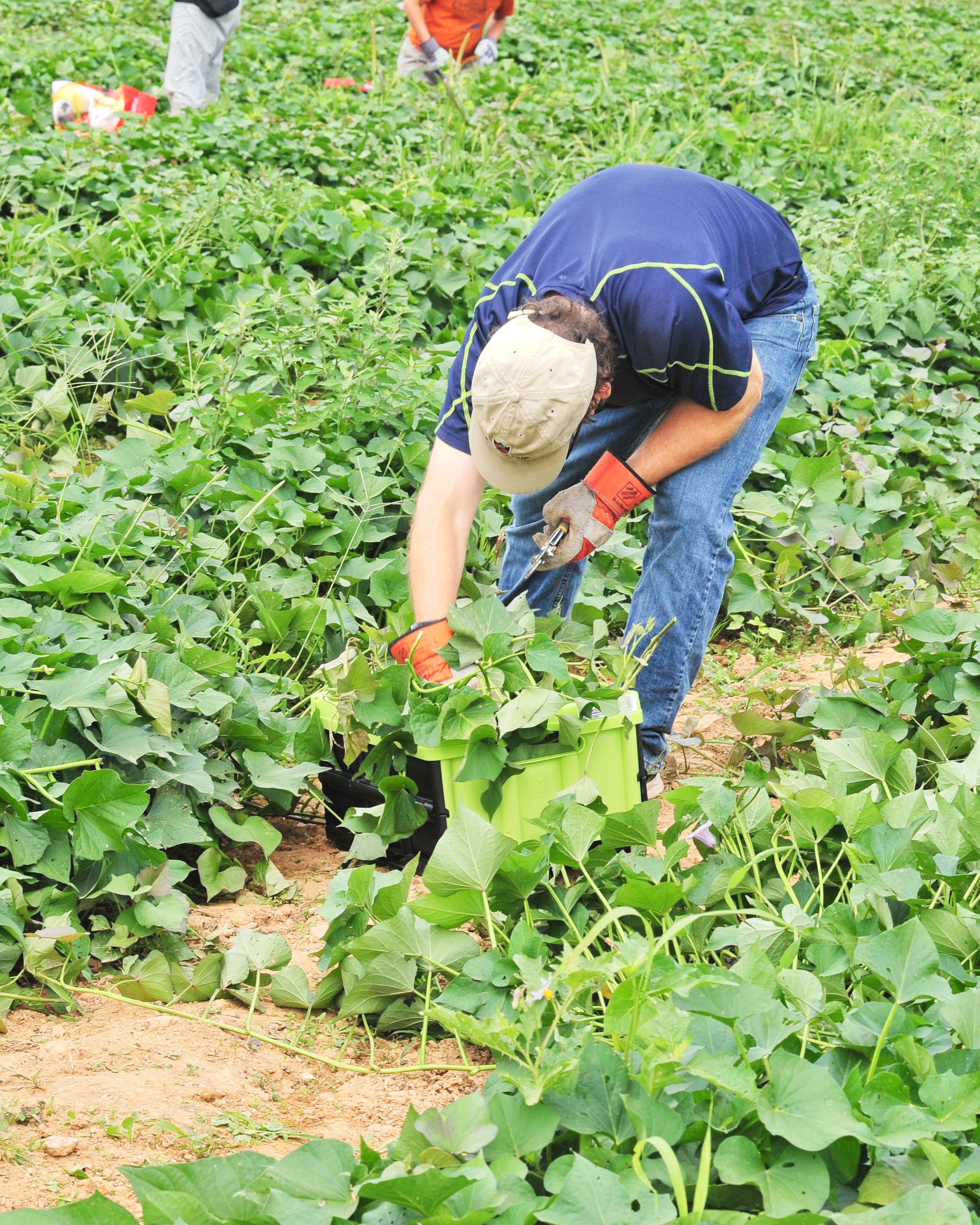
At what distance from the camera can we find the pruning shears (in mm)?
2416

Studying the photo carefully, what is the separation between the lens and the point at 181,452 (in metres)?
2.98

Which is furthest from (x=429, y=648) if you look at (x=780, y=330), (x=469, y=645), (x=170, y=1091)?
(x=780, y=330)

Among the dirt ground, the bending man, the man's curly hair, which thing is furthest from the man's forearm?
the dirt ground

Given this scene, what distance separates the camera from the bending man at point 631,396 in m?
2.16

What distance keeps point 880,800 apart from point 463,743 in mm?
695

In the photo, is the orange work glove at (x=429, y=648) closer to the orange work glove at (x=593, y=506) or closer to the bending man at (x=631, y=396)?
the bending man at (x=631, y=396)

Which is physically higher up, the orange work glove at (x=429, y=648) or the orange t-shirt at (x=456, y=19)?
the orange t-shirt at (x=456, y=19)

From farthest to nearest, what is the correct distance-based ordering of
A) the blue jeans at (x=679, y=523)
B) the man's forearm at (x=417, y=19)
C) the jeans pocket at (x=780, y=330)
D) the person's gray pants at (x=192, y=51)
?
the man's forearm at (x=417, y=19) → the person's gray pants at (x=192, y=51) → the jeans pocket at (x=780, y=330) → the blue jeans at (x=679, y=523)

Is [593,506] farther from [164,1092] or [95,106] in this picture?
[95,106]

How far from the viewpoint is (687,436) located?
246 centimetres

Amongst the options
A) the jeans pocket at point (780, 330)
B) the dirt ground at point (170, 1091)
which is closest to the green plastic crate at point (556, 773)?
the dirt ground at point (170, 1091)

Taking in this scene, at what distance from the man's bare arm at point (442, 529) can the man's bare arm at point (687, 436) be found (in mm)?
333

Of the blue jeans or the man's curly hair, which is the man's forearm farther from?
the man's curly hair

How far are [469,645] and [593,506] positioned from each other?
51cm
